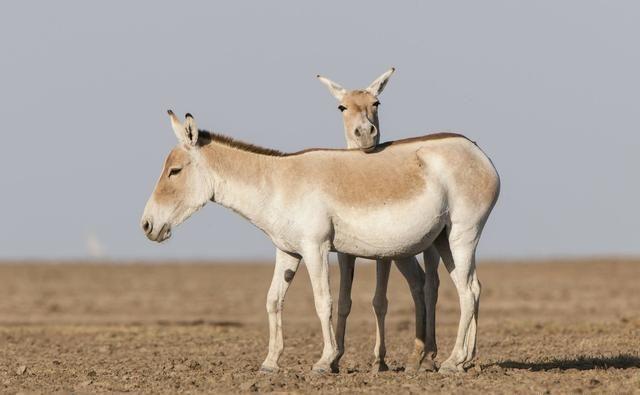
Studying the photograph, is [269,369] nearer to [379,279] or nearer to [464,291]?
[379,279]

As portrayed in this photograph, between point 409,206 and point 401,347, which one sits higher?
point 409,206

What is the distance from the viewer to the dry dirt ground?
13.4 m

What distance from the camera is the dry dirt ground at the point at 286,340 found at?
1338 centimetres

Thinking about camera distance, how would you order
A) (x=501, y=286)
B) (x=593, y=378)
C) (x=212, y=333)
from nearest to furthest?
1. (x=593, y=378)
2. (x=212, y=333)
3. (x=501, y=286)

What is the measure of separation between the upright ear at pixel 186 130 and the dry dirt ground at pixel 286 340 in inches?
101

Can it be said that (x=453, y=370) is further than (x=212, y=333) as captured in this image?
No

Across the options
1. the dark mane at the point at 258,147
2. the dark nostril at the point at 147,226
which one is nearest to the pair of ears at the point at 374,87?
the dark mane at the point at 258,147

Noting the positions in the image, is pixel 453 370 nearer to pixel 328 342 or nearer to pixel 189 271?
pixel 328 342

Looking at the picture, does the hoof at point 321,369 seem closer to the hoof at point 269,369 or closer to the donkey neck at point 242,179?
the hoof at point 269,369

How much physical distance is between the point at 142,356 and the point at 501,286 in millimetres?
29593

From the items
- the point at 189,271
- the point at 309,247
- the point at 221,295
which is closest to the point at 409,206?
the point at 309,247

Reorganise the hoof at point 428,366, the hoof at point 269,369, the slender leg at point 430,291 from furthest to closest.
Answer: the hoof at point 428,366 → the slender leg at point 430,291 → the hoof at point 269,369

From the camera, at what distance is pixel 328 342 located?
13766mm

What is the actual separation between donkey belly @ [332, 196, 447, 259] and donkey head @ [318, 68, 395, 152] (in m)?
1.06
